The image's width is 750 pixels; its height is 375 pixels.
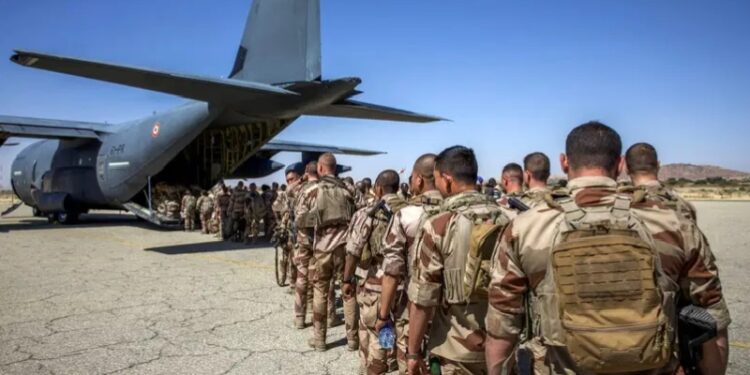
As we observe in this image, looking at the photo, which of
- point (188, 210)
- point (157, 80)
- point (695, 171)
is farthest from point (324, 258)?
point (695, 171)

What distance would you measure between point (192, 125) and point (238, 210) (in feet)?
7.91

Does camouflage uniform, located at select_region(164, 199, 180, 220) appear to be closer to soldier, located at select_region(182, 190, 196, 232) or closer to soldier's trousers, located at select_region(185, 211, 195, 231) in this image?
soldier, located at select_region(182, 190, 196, 232)

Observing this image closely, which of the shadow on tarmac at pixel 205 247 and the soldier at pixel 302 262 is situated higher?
the soldier at pixel 302 262

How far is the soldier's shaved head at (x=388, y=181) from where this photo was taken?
14.3 ft

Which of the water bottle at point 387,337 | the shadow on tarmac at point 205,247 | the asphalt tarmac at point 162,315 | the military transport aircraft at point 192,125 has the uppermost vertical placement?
the military transport aircraft at point 192,125

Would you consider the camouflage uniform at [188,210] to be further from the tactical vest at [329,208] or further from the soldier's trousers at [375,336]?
the soldier's trousers at [375,336]

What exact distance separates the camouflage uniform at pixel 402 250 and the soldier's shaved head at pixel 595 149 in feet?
3.22

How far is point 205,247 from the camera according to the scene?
11922 millimetres

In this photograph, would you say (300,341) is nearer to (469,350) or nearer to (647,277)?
(469,350)

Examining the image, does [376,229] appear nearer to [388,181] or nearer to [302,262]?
[388,181]

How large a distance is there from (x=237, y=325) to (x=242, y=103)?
6.75 metres

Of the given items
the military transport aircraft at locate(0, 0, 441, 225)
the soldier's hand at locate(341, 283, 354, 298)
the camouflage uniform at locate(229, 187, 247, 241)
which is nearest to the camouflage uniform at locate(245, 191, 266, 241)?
the camouflage uniform at locate(229, 187, 247, 241)

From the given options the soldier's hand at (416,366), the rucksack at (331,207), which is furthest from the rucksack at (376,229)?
the soldier's hand at (416,366)

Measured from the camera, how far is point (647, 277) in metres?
1.74
